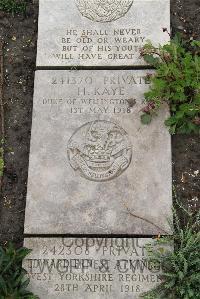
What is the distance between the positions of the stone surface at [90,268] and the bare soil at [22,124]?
408 millimetres

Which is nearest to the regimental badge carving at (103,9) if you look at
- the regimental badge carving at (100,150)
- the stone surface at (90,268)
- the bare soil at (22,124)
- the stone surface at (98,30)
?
the stone surface at (98,30)

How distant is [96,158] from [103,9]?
1.65 metres

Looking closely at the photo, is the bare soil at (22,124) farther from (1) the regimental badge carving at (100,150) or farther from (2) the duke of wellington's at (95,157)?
(1) the regimental badge carving at (100,150)

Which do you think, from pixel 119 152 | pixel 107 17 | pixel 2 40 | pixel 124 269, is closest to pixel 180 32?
pixel 107 17

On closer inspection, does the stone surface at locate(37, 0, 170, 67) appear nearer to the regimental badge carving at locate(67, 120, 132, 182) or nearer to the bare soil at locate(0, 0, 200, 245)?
the bare soil at locate(0, 0, 200, 245)

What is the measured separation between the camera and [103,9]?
527cm


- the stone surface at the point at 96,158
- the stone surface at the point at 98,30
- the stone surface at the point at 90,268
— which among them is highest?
the stone surface at the point at 98,30

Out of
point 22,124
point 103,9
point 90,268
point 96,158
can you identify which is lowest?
point 90,268

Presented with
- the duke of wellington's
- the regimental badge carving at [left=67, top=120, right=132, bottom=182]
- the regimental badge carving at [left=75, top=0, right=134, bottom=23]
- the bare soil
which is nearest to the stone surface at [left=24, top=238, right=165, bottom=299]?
the duke of wellington's

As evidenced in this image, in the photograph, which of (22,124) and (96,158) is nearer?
(96,158)

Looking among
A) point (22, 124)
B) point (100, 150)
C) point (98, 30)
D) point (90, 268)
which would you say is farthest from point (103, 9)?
point (90, 268)

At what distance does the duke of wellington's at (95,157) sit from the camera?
14.4 feet

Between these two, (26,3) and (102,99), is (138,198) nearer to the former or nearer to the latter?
(102,99)

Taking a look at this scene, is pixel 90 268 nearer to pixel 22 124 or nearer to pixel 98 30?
pixel 22 124
